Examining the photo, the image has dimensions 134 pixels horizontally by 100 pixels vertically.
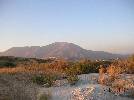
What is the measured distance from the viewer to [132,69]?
18.6m

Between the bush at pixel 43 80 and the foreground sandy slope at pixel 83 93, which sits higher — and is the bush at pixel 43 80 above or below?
above

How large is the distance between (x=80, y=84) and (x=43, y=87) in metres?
1.56

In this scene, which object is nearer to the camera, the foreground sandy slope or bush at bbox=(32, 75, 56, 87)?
the foreground sandy slope

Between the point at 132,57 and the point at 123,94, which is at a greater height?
the point at 132,57

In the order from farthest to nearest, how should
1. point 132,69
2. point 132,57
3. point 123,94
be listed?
point 132,57, point 132,69, point 123,94

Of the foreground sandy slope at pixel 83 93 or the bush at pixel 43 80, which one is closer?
the foreground sandy slope at pixel 83 93

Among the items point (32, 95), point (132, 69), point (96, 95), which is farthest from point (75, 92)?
point (132, 69)

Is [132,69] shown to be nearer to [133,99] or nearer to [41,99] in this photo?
[133,99]

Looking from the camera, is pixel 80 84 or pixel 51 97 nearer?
pixel 51 97

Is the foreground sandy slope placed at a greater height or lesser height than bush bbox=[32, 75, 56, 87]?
lesser

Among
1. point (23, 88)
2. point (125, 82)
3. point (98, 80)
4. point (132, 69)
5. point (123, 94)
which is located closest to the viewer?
point (23, 88)

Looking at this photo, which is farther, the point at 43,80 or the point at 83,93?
the point at 43,80

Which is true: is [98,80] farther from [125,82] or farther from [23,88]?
[23,88]

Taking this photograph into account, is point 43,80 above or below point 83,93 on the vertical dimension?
above
